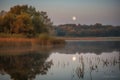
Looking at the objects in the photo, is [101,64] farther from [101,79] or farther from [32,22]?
[32,22]

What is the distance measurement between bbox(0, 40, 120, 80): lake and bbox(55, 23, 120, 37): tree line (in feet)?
0.50

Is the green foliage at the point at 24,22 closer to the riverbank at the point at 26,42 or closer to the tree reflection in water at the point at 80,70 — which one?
the riverbank at the point at 26,42

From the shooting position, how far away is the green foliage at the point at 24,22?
5.49 metres

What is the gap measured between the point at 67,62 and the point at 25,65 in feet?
2.56

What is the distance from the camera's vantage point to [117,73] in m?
4.72

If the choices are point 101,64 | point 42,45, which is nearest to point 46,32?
point 42,45

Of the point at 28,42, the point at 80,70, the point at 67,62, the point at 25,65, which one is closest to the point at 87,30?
the point at 67,62

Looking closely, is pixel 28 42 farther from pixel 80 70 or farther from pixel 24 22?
pixel 80 70

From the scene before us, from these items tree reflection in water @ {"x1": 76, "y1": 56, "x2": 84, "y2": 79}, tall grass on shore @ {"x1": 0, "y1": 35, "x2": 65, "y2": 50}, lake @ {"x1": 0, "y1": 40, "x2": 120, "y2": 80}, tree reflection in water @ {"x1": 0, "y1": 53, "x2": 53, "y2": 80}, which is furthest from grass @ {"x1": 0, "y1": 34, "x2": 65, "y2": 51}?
tree reflection in water @ {"x1": 76, "y1": 56, "x2": 84, "y2": 79}

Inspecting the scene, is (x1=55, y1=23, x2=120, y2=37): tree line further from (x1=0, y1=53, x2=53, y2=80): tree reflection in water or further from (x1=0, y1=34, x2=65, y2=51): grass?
(x1=0, y1=53, x2=53, y2=80): tree reflection in water

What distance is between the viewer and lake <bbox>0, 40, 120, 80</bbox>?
4633mm

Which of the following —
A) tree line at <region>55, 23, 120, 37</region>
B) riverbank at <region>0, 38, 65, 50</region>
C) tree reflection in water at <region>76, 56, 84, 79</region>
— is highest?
tree line at <region>55, 23, 120, 37</region>

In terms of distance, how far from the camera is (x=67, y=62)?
5297 millimetres

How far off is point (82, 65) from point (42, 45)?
0.99 meters
